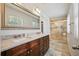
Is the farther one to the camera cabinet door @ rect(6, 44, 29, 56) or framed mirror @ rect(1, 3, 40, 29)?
framed mirror @ rect(1, 3, 40, 29)

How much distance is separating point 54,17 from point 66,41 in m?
0.47

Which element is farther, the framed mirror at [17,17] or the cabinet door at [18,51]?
the framed mirror at [17,17]

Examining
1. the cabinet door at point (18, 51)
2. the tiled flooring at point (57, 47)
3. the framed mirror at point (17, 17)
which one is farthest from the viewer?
the tiled flooring at point (57, 47)

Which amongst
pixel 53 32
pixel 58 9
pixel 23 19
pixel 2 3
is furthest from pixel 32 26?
pixel 2 3

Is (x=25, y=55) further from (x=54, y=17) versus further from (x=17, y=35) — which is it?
(x=54, y=17)

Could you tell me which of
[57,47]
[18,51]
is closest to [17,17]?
[18,51]

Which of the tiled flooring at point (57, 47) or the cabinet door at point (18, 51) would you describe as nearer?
the cabinet door at point (18, 51)

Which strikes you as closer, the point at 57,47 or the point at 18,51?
the point at 18,51

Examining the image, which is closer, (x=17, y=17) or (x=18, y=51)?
(x=18, y=51)

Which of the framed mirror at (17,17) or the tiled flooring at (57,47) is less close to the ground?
the framed mirror at (17,17)

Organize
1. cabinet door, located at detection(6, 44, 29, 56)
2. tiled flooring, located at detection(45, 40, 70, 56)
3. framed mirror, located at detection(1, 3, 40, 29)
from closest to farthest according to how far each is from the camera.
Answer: cabinet door, located at detection(6, 44, 29, 56) < framed mirror, located at detection(1, 3, 40, 29) < tiled flooring, located at detection(45, 40, 70, 56)

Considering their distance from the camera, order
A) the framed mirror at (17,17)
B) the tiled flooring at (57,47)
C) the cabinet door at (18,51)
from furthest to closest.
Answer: the tiled flooring at (57,47), the framed mirror at (17,17), the cabinet door at (18,51)

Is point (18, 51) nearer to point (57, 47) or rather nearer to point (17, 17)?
point (17, 17)

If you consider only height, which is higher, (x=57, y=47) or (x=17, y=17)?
(x=17, y=17)
